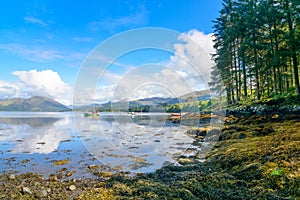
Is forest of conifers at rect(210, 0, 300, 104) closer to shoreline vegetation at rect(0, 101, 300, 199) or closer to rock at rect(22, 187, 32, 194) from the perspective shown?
shoreline vegetation at rect(0, 101, 300, 199)

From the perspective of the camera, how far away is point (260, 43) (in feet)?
74.1

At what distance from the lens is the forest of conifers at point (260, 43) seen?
1798 cm

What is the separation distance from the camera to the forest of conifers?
18.0 meters

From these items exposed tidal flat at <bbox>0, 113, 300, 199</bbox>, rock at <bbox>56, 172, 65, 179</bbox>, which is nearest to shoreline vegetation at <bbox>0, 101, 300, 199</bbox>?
exposed tidal flat at <bbox>0, 113, 300, 199</bbox>

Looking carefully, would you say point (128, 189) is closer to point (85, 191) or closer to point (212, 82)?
point (85, 191)

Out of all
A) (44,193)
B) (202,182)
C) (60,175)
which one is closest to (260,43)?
(202,182)

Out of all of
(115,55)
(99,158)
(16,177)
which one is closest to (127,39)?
(115,55)

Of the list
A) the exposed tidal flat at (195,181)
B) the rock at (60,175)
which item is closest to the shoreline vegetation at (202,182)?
the exposed tidal flat at (195,181)

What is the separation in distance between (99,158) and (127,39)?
8701mm

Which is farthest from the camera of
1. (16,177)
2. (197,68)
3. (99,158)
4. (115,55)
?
(197,68)

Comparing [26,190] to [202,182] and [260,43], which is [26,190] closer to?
[202,182]

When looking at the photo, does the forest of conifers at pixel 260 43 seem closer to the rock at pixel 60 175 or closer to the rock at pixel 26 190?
the rock at pixel 60 175

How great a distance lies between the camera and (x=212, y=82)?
36219mm

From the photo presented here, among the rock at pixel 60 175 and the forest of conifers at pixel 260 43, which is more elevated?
the forest of conifers at pixel 260 43
